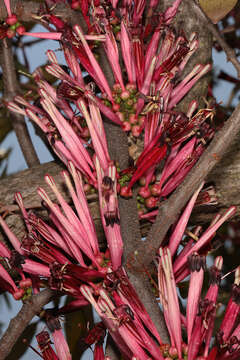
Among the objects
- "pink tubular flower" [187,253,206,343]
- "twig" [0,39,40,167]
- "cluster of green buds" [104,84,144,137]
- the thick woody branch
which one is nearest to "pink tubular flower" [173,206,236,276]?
"pink tubular flower" [187,253,206,343]

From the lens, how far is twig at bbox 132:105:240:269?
67 cm

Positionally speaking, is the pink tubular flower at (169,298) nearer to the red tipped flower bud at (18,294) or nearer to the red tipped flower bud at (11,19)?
the red tipped flower bud at (18,294)

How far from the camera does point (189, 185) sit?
Result: 27.2 inches

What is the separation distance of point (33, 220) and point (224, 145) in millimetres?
277

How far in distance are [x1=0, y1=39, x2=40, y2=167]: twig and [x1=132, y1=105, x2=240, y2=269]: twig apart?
55 centimetres

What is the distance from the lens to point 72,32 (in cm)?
79

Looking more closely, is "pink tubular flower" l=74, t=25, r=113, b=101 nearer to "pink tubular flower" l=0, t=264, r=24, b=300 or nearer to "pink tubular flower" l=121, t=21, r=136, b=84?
"pink tubular flower" l=121, t=21, r=136, b=84

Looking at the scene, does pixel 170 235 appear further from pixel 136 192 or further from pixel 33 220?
pixel 33 220

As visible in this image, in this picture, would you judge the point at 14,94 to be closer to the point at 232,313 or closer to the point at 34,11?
the point at 34,11

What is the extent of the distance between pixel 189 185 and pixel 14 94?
64cm

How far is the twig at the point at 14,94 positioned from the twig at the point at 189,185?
0.55m

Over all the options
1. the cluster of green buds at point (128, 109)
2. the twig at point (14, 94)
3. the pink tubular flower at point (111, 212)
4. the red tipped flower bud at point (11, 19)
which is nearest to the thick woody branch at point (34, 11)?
the red tipped flower bud at point (11, 19)

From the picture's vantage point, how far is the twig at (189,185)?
675mm

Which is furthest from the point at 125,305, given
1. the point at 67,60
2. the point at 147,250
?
the point at 67,60
